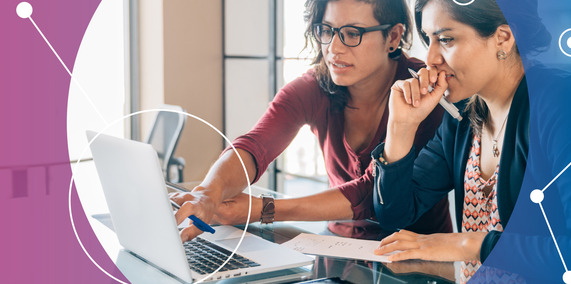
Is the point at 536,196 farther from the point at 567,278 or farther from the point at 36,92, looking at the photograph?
the point at 36,92

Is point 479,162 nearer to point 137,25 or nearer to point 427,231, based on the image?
point 427,231

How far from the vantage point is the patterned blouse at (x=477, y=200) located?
1.48m

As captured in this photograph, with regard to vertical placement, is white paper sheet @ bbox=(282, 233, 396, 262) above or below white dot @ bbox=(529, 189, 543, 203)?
below

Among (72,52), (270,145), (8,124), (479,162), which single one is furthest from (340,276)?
(72,52)

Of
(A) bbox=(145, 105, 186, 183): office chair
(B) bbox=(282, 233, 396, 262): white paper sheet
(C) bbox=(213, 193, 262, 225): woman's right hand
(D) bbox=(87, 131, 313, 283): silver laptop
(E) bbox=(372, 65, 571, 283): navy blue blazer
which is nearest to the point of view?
(D) bbox=(87, 131, 313, 283): silver laptop

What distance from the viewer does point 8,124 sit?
3.55 m

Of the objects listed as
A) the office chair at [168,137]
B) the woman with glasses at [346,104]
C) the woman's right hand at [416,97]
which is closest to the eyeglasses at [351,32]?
the woman with glasses at [346,104]

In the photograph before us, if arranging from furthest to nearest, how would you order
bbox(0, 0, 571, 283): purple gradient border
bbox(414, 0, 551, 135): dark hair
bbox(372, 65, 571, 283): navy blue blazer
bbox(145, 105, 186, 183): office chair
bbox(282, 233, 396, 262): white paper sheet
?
1. bbox(0, 0, 571, 283): purple gradient border
2. bbox(145, 105, 186, 183): office chair
3. bbox(414, 0, 551, 135): dark hair
4. bbox(282, 233, 396, 262): white paper sheet
5. bbox(372, 65, 571, 283): navy blue blazer

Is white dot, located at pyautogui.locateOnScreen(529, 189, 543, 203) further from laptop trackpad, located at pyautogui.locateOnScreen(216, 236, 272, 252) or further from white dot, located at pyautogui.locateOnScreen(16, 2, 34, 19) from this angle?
white dot, located at pyautogui.locateOnScreen(16, 2, 34, 19)

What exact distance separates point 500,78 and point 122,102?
3213mm

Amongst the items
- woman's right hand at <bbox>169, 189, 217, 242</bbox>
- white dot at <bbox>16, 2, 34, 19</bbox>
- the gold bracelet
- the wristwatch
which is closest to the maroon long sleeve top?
the gold bracelet

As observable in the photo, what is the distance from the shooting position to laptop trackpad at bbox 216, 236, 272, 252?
4.31 ft

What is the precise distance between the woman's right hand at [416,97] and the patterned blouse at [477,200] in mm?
144

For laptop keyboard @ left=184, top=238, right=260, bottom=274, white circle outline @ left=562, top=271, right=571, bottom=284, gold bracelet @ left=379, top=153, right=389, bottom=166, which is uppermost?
gold bracelet @ left=379, top=153, right=389, bottom=166
